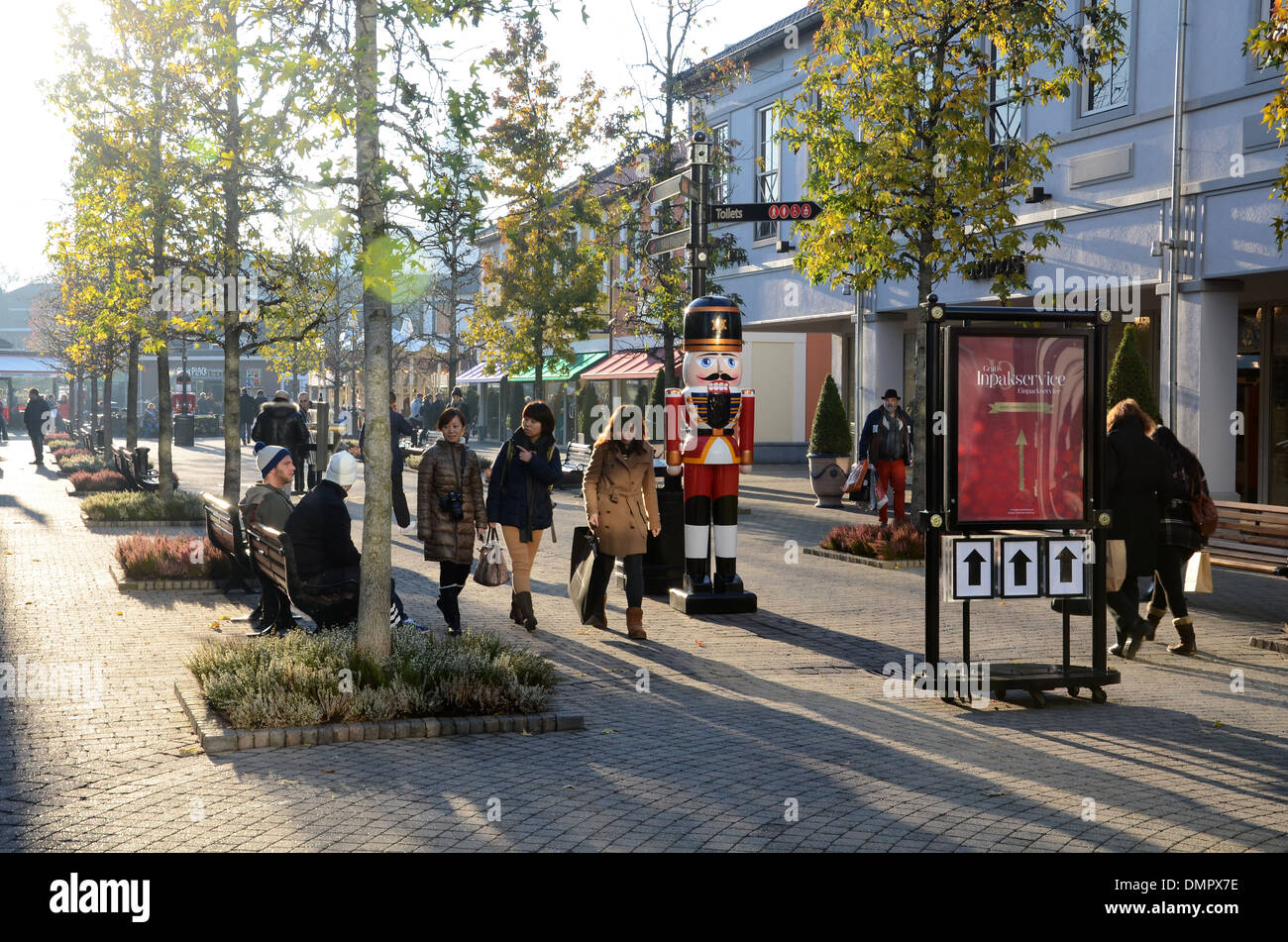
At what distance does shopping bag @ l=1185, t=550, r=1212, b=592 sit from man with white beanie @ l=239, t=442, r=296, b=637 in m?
6.77

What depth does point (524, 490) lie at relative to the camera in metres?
10.8

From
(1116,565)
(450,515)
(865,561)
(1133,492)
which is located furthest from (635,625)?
(865,561)

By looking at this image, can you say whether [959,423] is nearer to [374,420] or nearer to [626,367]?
[374,420]

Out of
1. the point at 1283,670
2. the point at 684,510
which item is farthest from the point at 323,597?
the point at 1283,670

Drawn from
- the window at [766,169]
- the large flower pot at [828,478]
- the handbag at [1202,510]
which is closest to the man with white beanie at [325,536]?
the handbag at [1202,510]

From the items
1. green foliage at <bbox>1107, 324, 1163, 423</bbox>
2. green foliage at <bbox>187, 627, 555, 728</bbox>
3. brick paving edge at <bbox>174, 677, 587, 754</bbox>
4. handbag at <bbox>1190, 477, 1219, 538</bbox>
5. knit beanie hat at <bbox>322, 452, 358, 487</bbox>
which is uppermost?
green foliage at <bbox>1107, 324, 1163, 423</bbox>

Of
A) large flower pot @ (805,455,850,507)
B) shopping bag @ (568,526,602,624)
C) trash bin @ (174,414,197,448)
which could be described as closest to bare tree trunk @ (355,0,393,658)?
shopping bag @ (568,526,602,624)

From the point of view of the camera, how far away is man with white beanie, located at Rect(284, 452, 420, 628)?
29.5 feet

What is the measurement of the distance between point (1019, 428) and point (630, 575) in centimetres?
345

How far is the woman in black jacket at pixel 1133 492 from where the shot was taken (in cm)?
982

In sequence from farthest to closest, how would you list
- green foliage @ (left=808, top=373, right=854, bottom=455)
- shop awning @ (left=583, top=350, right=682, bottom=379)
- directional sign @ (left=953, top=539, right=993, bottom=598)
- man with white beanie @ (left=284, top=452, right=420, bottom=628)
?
shop awning @ (left=583, top=350, right=682, bottom=379) < green foliage @ (left=808, top=373, right=854, bottom=455) < man with white beanie @ (left=284, top=452, right=420, bottom=628) < directional sign @ (left=953, top=539, right=993, bottom=598)

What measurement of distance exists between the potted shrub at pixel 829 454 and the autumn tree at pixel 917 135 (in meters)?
7.19

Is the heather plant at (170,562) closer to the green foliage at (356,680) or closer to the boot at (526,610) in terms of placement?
the boot at (526,610)

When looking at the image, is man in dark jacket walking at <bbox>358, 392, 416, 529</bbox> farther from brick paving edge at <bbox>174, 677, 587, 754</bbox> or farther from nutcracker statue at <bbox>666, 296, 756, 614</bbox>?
brick paving edge at <bbox>174, 677, 587, 754</bbox>
